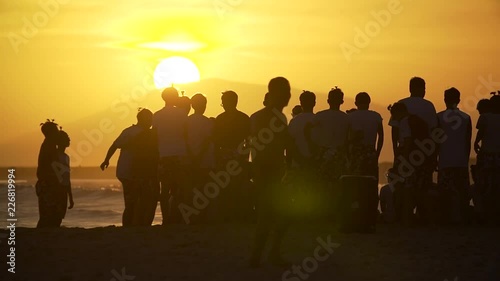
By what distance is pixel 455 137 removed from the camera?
50.5 feet

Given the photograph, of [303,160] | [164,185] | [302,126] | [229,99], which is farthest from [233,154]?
[302,126]

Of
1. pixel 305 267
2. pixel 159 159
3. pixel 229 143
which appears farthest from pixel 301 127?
pixel 305 267

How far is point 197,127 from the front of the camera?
1545cm

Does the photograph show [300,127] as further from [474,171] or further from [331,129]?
[474,171]

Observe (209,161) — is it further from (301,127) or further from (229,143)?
(301,127)

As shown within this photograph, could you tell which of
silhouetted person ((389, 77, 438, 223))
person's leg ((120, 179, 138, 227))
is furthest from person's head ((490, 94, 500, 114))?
person's leg ((120, 179, 138, 227))

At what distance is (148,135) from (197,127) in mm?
928

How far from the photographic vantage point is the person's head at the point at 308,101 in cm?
1470

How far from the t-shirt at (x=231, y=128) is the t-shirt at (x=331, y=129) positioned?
1.19 metres

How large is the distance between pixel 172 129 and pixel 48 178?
2.48 metres

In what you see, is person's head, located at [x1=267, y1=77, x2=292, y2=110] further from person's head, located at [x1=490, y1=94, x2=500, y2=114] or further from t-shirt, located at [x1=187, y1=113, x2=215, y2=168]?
person's head, located at [x1=490, y1=94, x2=500, y2=114]

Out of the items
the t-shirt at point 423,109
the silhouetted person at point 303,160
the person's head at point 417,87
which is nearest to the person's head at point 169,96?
the silhouetted person at point 303,160

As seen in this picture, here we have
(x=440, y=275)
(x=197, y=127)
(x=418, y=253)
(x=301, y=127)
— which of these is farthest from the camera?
(x=197, y=127)

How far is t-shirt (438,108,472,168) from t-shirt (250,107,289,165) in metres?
5.00
